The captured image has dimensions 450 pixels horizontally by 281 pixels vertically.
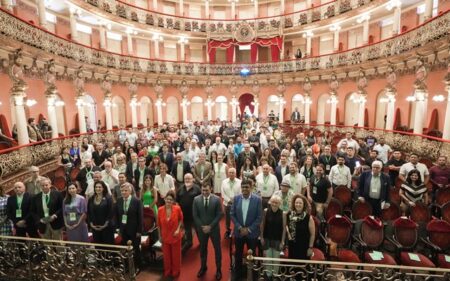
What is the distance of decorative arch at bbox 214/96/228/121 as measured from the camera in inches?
1135

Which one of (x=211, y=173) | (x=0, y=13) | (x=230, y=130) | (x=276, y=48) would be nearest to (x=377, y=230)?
(x=211, y=173)

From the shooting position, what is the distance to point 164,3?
2808 cm

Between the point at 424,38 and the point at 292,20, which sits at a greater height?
the point at 292,20

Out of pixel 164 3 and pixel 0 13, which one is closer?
pixel 0 13

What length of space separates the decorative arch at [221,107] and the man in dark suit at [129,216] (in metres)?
24.0

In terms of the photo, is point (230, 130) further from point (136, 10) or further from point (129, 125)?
point (136, 10)

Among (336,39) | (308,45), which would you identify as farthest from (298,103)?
(336,39)

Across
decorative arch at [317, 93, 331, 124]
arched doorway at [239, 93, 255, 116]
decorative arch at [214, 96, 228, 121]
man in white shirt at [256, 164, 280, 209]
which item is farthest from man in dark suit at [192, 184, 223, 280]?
decorative arch at [214, 96, 228, 121]

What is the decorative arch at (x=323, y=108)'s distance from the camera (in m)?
24.8

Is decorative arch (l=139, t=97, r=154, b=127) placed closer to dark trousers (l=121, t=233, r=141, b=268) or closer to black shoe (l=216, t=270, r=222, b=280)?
dark trousers (l=121, t=233, r=141, b=268)

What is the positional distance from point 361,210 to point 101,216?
5.35 m

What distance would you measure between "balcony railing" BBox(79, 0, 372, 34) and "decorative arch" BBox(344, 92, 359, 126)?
22.5ft

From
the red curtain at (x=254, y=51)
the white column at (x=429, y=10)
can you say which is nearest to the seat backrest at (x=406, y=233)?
the white column at (x=429, y=10)

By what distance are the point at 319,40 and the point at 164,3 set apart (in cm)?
1598
